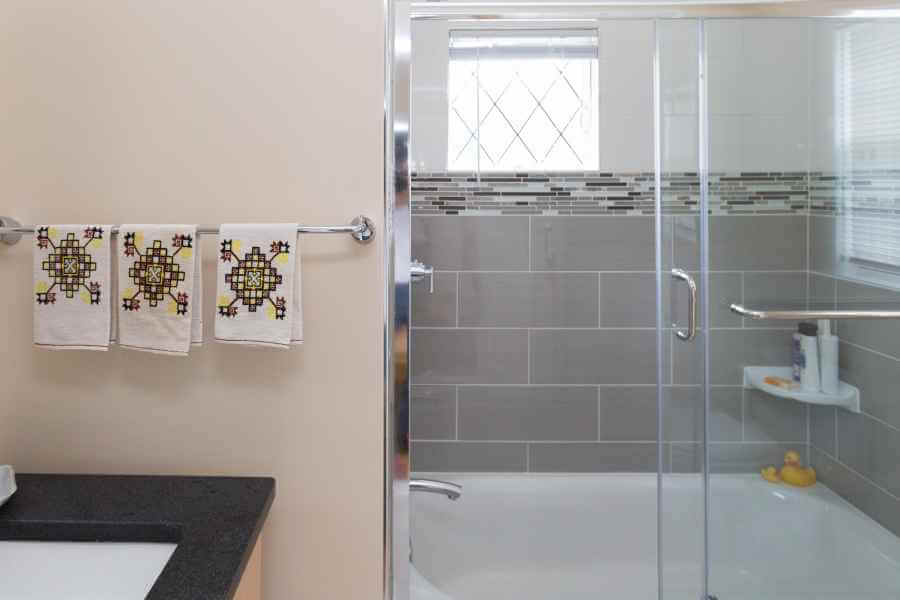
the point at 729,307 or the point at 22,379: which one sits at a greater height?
the point at 729,307

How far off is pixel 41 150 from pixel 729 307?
1466mm

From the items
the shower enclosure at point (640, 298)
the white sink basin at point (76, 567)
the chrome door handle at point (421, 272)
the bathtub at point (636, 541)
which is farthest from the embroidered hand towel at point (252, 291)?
the bathtub at point (636, 541)

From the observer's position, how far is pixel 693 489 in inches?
63.9

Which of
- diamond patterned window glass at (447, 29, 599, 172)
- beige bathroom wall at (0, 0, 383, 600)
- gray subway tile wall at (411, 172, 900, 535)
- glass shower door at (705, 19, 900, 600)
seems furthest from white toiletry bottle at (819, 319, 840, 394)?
beige bathroom wall at (0, 0, 383, 600)

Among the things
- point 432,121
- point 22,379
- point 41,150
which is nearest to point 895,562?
point 432,121

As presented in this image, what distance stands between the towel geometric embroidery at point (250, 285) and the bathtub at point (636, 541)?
30.7 inches

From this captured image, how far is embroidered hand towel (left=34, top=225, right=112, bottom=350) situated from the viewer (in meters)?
1.24

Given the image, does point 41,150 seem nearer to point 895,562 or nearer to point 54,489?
point 54,489

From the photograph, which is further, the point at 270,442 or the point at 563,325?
the point at 563,325

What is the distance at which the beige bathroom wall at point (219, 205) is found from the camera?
51.2 inches

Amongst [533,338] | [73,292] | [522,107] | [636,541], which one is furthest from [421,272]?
[636,541]

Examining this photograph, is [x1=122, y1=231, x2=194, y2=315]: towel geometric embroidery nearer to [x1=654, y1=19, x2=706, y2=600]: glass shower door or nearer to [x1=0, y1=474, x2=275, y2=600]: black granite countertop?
[x1=0, y1=474, x2=275, y2=600]: black granite countertop

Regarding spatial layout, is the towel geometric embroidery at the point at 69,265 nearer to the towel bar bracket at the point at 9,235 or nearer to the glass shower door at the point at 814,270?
the towel bar bracket at the point at 9,235

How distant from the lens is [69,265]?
124 cm
